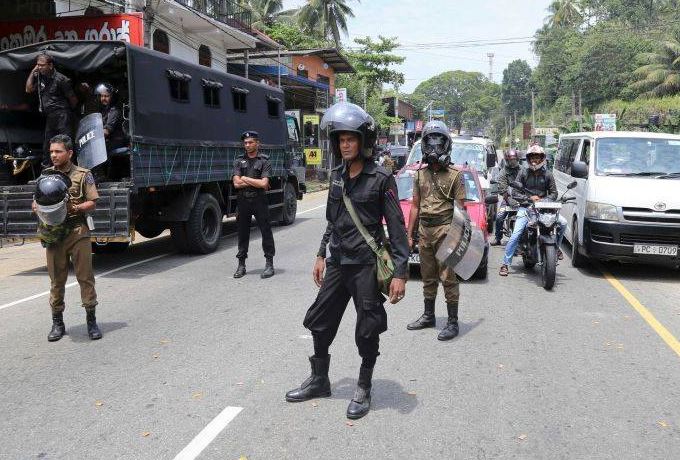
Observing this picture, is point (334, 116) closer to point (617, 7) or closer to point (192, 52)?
point (192, 52)

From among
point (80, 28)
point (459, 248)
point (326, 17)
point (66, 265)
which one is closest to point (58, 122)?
point (66, 265)

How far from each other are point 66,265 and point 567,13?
77650 mm

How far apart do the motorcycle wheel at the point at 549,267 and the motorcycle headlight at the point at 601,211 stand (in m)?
1.00

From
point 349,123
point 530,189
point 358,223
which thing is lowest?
point 530,189

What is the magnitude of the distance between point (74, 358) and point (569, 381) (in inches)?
150

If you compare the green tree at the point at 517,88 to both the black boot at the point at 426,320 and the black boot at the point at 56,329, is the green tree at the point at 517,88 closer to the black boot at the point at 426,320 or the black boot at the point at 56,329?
the black boot at the point at 426,320

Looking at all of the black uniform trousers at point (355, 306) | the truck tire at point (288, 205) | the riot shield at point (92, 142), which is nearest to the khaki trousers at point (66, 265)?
the black uniform trousers at point (355, 306)

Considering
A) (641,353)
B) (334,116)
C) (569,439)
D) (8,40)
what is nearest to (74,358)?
(334,116)

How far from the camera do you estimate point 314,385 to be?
13.6 feet

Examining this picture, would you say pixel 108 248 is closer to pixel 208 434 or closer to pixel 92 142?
pixel 92 142

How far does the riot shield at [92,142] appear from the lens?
8758 mm

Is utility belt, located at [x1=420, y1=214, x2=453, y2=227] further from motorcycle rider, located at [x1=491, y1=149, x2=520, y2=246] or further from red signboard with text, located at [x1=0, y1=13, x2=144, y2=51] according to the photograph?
red signboard with text, located at [x1=0, y1=13, x2=144, y2=51]

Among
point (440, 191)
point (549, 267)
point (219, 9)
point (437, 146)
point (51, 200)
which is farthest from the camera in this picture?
point (219, 9)

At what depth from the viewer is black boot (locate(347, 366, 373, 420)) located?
12.7 feet
